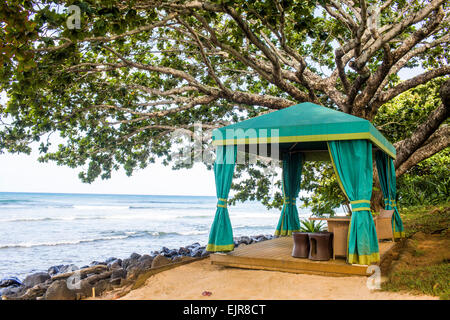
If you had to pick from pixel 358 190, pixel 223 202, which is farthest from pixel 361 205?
pixel 223 202

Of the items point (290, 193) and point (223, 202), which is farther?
point (290, 193)

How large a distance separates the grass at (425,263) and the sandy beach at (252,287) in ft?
0.78

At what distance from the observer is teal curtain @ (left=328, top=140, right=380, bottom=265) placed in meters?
4.80

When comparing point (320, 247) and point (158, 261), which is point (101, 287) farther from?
point (320, 247)

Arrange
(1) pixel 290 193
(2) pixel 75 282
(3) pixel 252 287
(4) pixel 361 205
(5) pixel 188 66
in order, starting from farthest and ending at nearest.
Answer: (5) pixel 188 66
(1) pixel 290 193
(2) pixel 75 282
(4) pixel 361 205
(3) pixel 252 287

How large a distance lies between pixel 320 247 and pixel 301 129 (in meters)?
1.79

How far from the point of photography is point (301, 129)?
205 inches

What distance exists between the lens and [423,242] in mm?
6562

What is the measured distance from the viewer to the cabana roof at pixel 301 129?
4984mm

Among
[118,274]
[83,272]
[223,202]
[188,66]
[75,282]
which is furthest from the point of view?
[188,66]

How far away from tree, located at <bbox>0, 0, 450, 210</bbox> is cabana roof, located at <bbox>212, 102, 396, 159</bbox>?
5.27ft

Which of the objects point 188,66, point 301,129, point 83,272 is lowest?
point 83,272
